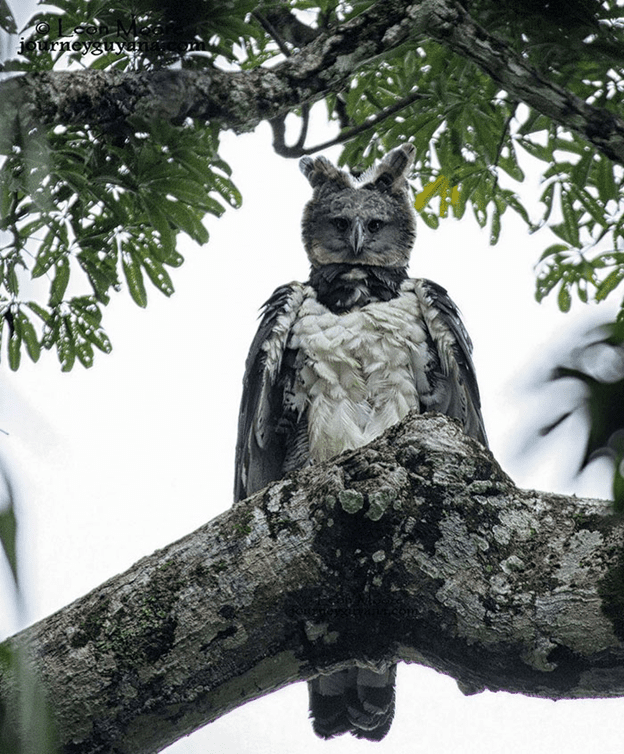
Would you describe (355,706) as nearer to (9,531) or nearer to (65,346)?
(65,346)

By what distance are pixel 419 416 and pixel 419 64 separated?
73.8 inches

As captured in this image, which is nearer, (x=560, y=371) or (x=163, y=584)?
(x=560, y=371)

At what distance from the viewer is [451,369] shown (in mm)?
4441

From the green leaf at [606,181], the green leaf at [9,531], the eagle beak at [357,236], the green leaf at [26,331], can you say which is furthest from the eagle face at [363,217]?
the green leaf at [9,531]

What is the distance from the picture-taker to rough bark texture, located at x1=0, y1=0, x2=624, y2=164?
3.01m

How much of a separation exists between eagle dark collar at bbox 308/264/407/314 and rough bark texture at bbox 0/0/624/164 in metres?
1.66

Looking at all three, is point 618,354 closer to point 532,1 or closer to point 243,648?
point 243,648

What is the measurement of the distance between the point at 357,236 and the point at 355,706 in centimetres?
275

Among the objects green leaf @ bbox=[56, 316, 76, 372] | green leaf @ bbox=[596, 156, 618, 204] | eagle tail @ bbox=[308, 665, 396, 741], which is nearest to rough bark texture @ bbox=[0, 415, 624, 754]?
eagle tail @ bbox=[308, 665, 396, 741]

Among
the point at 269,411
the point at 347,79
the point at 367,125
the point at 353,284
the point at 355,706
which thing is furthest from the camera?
the point at 353,284

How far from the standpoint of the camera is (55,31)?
3.18 m

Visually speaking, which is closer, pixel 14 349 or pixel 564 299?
pixel 14 349

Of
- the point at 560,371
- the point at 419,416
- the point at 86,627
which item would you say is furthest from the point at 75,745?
the point at 560,371

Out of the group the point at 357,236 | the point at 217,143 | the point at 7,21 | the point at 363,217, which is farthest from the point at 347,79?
the point at 7,21
